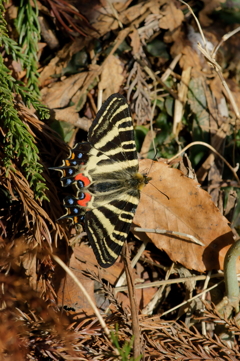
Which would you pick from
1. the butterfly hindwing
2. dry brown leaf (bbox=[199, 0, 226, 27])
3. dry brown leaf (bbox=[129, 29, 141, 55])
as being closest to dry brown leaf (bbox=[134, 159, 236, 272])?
the butterfly hindwing

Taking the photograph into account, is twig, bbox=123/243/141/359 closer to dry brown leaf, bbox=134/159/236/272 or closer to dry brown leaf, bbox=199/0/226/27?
dry brown leaf, bbox=134/159/236/272

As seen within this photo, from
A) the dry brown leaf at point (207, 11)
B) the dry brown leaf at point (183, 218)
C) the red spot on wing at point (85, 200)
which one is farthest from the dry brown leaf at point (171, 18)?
the red spot on wing at point (85, 200)

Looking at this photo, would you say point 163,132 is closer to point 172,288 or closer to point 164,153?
point 164,153

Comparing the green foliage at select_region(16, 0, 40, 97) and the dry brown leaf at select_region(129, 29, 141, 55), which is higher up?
the green foliage at select_region(16, 0, 40, 97)

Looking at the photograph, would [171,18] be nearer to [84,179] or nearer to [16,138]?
[84,179]

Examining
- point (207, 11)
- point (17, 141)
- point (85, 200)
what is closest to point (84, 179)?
point (85, 200)

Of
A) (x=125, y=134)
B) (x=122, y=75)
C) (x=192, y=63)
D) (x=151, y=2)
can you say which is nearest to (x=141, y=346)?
(x=125, y=134)
